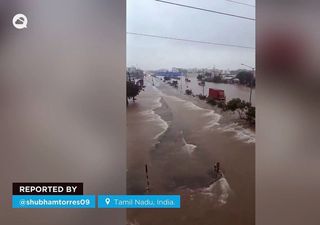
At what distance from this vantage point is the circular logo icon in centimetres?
154

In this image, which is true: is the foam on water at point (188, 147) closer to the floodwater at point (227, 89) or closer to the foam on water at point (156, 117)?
the foam on water at point (156, 117)

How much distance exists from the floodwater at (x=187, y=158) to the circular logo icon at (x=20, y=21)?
0.61 meters

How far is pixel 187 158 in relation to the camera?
1.62 metres

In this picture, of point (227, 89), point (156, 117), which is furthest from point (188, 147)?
point (227, 89)

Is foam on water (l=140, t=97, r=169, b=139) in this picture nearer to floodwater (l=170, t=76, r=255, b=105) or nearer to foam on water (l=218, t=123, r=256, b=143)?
floodwater (l=170, t=76, r=255, b=105)

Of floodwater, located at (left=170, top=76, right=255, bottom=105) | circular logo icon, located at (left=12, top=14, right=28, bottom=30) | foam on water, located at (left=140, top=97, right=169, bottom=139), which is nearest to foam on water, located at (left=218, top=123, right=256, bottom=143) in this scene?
floodwater, located at (left=170, top=76, right=255, bottom=105)

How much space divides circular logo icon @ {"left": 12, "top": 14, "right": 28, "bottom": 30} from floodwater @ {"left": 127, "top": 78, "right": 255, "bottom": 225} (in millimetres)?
609

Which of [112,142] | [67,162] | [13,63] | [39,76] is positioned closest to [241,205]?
[112,142]

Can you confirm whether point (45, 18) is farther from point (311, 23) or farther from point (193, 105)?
point (311, 23)

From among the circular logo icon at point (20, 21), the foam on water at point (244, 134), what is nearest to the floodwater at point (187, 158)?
the foam on water at point (244, 134)

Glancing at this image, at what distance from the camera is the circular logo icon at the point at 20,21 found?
1.54 meters

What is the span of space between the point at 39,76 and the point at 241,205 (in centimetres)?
113

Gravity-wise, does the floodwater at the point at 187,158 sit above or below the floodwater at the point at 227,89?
below

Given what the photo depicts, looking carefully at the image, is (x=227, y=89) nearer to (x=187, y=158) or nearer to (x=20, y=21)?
(x=187, y=158)
